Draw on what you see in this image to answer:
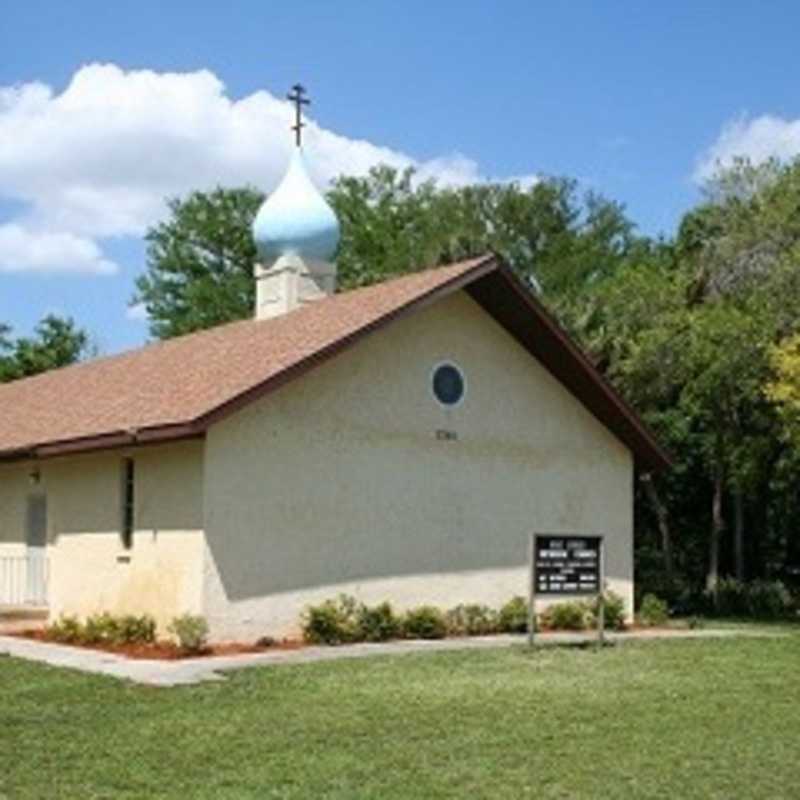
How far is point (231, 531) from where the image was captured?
20.1 meters

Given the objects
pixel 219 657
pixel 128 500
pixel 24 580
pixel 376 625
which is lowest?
pixel 219 657

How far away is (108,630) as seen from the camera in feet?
67.3

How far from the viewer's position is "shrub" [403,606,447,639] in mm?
21453

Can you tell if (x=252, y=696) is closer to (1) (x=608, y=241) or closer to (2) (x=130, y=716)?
(2) (x=130, y=716)

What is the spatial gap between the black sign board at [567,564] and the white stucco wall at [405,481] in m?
3.07

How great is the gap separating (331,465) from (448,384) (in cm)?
281

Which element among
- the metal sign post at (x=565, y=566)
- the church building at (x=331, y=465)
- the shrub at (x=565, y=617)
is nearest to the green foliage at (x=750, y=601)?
the church building at (x=331, y=465)

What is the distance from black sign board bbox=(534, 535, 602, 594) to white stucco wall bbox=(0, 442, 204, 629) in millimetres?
4689

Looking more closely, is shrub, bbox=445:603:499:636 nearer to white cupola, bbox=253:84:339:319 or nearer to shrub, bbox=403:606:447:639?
shrub, bbox=403:606:447:639

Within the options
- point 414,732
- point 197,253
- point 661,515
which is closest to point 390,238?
point 197,253

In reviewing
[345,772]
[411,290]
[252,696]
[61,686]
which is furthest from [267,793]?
[411,290]

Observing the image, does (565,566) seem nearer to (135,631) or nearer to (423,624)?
(423,624)

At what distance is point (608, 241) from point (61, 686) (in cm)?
4374

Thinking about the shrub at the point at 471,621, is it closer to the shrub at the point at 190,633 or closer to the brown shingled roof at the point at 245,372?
the brown shingled roof at the point at 245,372
